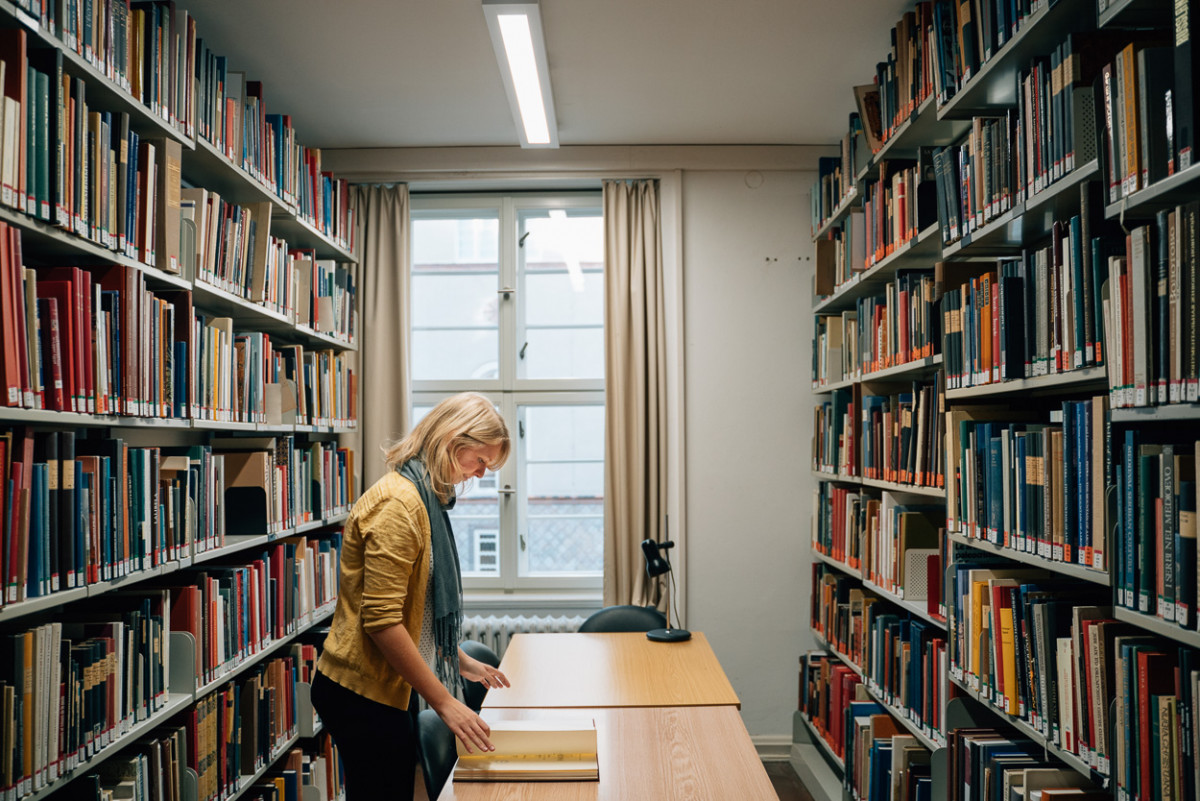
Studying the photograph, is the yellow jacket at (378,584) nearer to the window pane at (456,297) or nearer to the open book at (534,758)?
the open book at (534,758)

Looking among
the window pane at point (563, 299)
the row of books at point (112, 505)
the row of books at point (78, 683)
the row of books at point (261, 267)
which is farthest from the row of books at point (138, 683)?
the window pane at point (563, 299)

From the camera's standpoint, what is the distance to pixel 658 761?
6.77ft

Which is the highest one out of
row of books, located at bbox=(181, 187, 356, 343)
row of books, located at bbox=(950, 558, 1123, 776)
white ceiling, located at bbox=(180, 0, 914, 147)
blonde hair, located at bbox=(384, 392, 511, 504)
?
white ceiling, located at bbox=(180, 0, 914, 147)

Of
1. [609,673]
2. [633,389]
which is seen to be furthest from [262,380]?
[633,389]

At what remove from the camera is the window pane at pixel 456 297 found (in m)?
4.88

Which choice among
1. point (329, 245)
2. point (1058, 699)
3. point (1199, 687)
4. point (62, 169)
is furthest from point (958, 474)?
point (329, 245)

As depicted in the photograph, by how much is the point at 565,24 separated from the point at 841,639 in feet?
9.45

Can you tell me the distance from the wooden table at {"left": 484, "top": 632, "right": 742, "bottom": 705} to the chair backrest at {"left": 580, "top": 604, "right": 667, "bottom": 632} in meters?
0.19

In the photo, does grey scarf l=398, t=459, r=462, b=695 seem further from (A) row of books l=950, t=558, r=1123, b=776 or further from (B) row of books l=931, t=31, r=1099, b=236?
(B) row of books l=931, t=31, r=1099, b=236

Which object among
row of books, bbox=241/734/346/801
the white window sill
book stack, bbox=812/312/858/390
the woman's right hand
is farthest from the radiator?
the woman's right hand

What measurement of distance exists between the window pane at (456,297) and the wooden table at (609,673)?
5.93 feet

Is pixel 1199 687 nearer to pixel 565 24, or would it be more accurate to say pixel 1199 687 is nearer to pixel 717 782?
pixel 717 782

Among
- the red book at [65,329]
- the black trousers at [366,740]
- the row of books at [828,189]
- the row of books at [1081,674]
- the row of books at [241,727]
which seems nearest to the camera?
the row of books at [1081,674]

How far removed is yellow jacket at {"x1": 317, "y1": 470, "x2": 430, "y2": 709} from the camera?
2.03m
